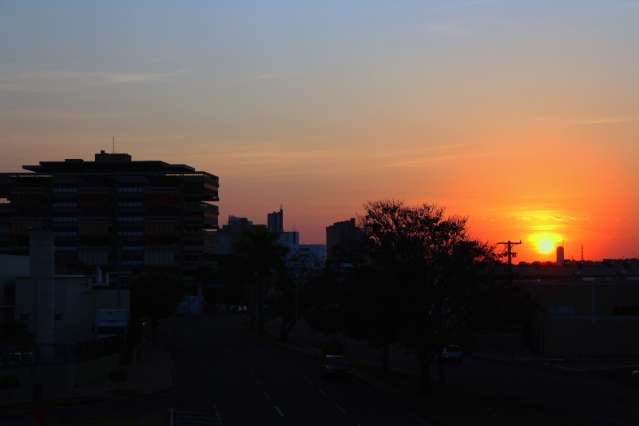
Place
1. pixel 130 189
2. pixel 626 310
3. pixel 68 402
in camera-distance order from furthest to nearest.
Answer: pixel 130 189, pixel 626 310, pixel 68 402

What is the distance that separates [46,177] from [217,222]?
1362 inches

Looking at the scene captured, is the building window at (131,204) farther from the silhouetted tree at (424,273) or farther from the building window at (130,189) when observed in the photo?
the silhouetted tree at (424,273)

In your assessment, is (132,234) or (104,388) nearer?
(104,388)

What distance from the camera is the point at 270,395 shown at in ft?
152

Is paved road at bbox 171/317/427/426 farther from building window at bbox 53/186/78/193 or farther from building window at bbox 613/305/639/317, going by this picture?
building window at bbox 53/186/78/193

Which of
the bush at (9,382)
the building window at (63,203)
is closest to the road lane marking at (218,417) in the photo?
the bush at (9,382)

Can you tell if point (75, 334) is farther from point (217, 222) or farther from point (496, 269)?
point (217, 222)

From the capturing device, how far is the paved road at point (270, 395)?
119ft

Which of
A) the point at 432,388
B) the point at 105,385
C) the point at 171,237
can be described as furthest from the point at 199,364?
the point at 171,237

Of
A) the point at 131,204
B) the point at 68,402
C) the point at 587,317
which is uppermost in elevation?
the point at 131,204

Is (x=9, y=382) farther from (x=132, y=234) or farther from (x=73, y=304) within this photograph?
(x=132, y=234)

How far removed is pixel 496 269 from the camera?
48.2 meters

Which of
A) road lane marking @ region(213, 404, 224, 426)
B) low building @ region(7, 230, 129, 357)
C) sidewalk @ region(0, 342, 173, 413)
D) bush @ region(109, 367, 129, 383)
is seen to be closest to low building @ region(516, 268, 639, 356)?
sidewalk @ region(0, 342, 173, 413)

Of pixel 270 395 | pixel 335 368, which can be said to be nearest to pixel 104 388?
pixel 270 395
